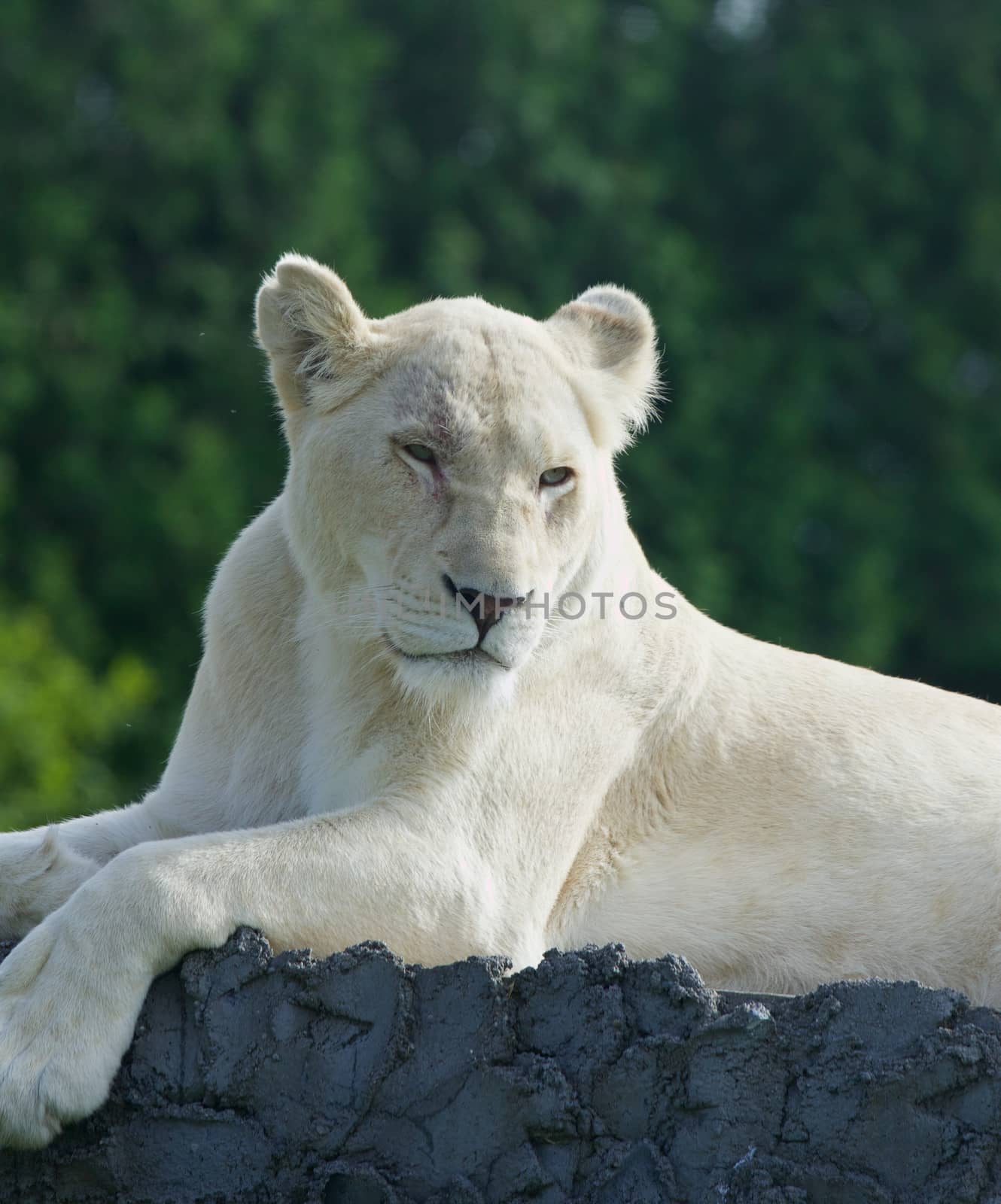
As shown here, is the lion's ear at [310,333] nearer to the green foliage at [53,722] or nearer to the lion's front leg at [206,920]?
the lion's front leg at [206,920]

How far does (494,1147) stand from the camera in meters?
3.23

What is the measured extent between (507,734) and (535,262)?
1044 centimetres

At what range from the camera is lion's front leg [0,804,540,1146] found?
3.16m

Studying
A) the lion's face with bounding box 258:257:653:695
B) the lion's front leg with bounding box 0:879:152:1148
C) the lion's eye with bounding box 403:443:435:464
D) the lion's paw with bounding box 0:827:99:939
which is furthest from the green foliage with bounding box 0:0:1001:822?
the lion's front leg with bounding box 0:879:152:1148

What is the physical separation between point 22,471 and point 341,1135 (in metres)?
10.5

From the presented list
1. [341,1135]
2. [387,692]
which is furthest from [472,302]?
[341,1135]

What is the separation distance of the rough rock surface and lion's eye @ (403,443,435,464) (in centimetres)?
118

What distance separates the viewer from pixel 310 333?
168 inches

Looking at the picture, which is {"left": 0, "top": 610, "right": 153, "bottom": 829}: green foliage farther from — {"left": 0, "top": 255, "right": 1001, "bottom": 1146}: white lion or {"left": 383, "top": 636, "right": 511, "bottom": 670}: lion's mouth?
{"left": 383, "top": 636, "right": 511, "bottom": 670}: lion's mouth

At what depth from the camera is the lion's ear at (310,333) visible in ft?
13.8

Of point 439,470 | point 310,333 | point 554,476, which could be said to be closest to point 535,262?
point 310,333

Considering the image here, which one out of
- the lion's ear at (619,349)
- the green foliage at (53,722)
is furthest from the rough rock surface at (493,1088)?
the green foliage at (53,722)

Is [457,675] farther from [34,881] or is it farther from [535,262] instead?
[535,262]

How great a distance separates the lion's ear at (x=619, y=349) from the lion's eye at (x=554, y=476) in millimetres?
369
